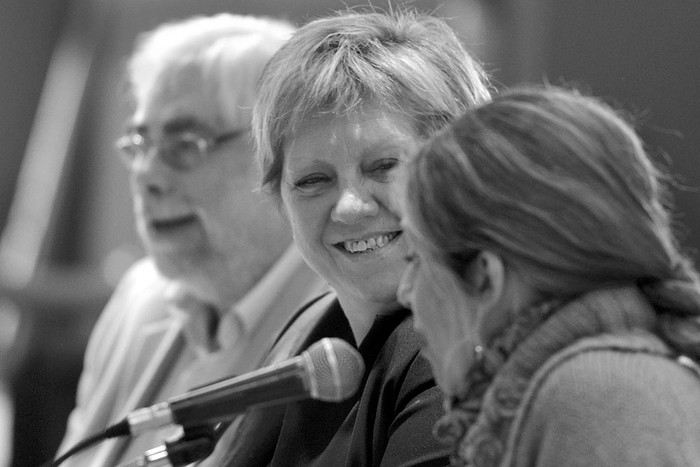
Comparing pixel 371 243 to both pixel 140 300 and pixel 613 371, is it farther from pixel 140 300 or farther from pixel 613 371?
pixel 140 300

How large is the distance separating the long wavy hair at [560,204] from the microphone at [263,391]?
0.18 metres

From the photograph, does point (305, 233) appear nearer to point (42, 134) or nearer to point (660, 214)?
point (660, 214)

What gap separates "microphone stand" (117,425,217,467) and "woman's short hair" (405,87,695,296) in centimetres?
33

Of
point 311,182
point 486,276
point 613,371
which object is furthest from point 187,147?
point 613,371

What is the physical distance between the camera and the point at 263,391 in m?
0.98

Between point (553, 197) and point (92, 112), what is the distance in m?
3.19

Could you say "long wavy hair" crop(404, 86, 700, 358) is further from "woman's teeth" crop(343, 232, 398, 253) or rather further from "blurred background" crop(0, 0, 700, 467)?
"blurred background" crop(0, 0, 700, 467)

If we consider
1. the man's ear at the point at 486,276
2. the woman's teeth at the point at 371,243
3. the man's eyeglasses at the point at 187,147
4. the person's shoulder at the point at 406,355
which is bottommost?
the person's shoulder at the point at 406,355

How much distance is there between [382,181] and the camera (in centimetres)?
128

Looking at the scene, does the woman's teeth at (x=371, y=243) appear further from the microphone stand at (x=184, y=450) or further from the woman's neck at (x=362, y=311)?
the microphone stand at (x=184, y=450)

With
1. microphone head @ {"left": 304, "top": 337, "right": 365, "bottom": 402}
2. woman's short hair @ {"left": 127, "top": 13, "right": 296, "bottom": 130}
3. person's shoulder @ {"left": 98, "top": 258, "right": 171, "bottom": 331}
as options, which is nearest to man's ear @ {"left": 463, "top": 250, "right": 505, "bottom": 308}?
microphone head @ {"left": 304, "top": 337, "right": 365, "bottom": 402}

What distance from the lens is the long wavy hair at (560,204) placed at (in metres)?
0.84

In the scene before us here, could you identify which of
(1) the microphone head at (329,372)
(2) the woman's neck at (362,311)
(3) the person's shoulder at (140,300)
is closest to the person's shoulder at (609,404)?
(1) the microphone head at (329,372)

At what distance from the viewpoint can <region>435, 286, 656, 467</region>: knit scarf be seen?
0.84 meters
